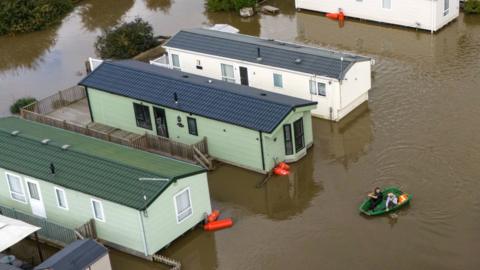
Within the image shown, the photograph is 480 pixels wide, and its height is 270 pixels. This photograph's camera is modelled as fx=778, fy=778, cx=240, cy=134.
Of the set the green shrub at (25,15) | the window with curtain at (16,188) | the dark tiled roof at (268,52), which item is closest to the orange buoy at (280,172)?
the dark tiled roof at (268,52)

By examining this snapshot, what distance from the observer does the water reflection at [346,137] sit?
37.5 metres

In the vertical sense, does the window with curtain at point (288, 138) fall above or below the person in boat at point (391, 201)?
above

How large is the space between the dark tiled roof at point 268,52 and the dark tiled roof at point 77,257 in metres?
16.4

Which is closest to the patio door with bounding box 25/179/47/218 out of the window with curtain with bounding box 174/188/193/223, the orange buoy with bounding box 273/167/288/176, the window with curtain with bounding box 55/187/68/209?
the window with curtain with bounding box 55/187/68/209

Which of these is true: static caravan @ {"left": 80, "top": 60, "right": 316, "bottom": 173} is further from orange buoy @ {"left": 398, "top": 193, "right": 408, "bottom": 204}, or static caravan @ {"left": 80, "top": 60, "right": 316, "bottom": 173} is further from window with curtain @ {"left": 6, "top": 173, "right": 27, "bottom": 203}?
window with curtain @ {"left": 6, "top": 173, "right": 27, "bottom": 203}

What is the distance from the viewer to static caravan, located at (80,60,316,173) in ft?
116

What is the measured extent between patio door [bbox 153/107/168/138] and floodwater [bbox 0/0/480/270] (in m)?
3.90

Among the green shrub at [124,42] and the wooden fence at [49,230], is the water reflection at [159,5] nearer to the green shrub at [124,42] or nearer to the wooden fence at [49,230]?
the green shrub at [124,42]

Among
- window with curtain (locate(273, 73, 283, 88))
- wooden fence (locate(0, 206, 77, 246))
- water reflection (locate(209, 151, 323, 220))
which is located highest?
window with curtain (locate(273, 73, 283, 88))

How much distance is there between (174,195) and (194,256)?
8.59 ft

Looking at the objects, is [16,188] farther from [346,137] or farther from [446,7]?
[446,7]

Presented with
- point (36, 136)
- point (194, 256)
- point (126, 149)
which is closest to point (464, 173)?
point (194, 256)

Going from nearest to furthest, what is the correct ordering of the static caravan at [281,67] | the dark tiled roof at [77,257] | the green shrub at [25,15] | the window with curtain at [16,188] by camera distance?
the dark tiled roof at [77,257] → the window with curtain at [16,188] → the static caravan at [281,67] → the green shrub at [25,15]

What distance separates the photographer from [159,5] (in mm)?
61844
